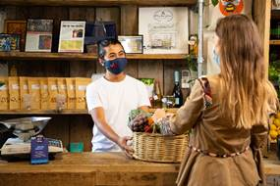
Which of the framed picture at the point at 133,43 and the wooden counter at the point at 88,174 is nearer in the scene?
the wooden counter at the point at 88,174

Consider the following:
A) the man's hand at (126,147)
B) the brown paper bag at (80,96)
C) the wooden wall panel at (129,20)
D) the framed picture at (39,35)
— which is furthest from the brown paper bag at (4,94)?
the man's hand at (126,147)

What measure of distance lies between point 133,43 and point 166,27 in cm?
31

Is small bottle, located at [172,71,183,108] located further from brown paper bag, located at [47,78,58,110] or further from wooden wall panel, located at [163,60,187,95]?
brown paper bag, located at [47,78,58,110]

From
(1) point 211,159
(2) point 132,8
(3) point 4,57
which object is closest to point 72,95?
(3) point 4,57

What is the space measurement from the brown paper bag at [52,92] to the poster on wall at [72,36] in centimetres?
25

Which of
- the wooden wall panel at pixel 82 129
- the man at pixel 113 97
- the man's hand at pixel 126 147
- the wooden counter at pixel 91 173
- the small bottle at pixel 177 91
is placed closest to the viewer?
the wooden counter at pixel 91 173

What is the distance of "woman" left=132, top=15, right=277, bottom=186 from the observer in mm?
1427

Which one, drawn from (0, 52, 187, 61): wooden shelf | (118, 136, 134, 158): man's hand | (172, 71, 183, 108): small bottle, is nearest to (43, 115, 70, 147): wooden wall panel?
(0, 52, 187, 61): wooden shelf

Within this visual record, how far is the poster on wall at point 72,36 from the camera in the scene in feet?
10.3

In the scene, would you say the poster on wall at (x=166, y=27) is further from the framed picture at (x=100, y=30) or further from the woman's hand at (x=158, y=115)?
the woman's hand at (x=158, y=115)

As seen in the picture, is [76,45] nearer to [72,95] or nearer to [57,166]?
[72,95]

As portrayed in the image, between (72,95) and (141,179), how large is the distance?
1483mm

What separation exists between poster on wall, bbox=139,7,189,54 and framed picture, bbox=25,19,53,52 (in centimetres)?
73

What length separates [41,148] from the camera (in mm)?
1841
